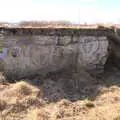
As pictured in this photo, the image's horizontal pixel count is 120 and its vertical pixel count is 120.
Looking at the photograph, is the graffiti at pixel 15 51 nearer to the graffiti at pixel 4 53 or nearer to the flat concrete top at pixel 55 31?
the graffiti at pixel 4 53

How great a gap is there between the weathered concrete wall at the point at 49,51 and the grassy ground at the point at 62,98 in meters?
0.35

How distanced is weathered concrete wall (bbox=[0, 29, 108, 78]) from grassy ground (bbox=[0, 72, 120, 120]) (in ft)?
1.16

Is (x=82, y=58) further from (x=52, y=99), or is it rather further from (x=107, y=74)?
(x=52, y=99)

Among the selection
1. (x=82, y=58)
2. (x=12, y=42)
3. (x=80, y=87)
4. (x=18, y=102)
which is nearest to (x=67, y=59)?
(x=82, y=58)

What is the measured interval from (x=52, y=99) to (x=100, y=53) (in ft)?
8.19

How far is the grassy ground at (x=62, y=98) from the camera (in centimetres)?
588

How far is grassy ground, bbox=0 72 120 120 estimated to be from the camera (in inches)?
232

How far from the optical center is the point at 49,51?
7.75 m

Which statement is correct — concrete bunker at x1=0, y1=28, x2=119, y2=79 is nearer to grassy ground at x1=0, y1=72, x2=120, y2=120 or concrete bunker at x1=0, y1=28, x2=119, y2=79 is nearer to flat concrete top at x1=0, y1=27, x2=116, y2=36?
flat concrete top at x1=0, y1=27, x2=116, y2=36

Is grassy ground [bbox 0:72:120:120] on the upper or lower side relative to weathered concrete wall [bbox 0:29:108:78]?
lower

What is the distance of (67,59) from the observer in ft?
26.1

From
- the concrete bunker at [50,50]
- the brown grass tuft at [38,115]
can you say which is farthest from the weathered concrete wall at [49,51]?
the brown grass tuft at [38,115]

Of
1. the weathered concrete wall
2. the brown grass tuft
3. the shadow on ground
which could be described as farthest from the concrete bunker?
the brown grass tuft

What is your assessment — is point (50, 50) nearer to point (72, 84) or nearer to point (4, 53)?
point (72, 84)
